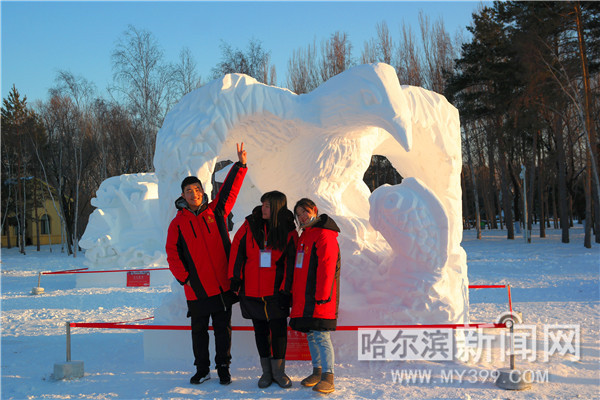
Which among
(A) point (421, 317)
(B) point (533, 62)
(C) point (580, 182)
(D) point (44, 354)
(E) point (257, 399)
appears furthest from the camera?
(C) point (580, 182)

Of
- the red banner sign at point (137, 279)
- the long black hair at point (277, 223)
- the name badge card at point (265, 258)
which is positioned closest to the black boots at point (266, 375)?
the name badge card at point (265, 258)

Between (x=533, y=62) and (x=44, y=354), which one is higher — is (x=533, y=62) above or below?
above

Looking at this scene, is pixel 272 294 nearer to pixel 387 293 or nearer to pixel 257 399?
pixel 257 399

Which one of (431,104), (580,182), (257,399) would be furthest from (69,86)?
(580,182)

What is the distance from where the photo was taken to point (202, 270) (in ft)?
11.6

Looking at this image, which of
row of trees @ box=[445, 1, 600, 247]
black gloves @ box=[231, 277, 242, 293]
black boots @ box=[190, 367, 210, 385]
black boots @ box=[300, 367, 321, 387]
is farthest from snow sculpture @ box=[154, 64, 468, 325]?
row of trees @ box=[445, 1, 600, 247]

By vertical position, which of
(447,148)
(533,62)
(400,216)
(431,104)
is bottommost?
(400,216)

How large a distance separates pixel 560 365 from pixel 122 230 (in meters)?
11.5

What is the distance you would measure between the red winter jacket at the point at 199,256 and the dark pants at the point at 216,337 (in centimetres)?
12

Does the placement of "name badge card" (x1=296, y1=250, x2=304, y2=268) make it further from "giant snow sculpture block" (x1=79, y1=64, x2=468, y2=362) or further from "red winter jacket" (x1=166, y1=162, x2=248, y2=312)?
"giant snow sculpture block" (x1=79, y1=64, x2=468, y2=362)

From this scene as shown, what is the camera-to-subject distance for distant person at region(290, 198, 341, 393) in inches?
131

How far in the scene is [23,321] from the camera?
693 cm

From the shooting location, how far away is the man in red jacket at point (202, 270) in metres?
3.54

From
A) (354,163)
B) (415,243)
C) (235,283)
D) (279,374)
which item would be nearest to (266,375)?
(279,374)
